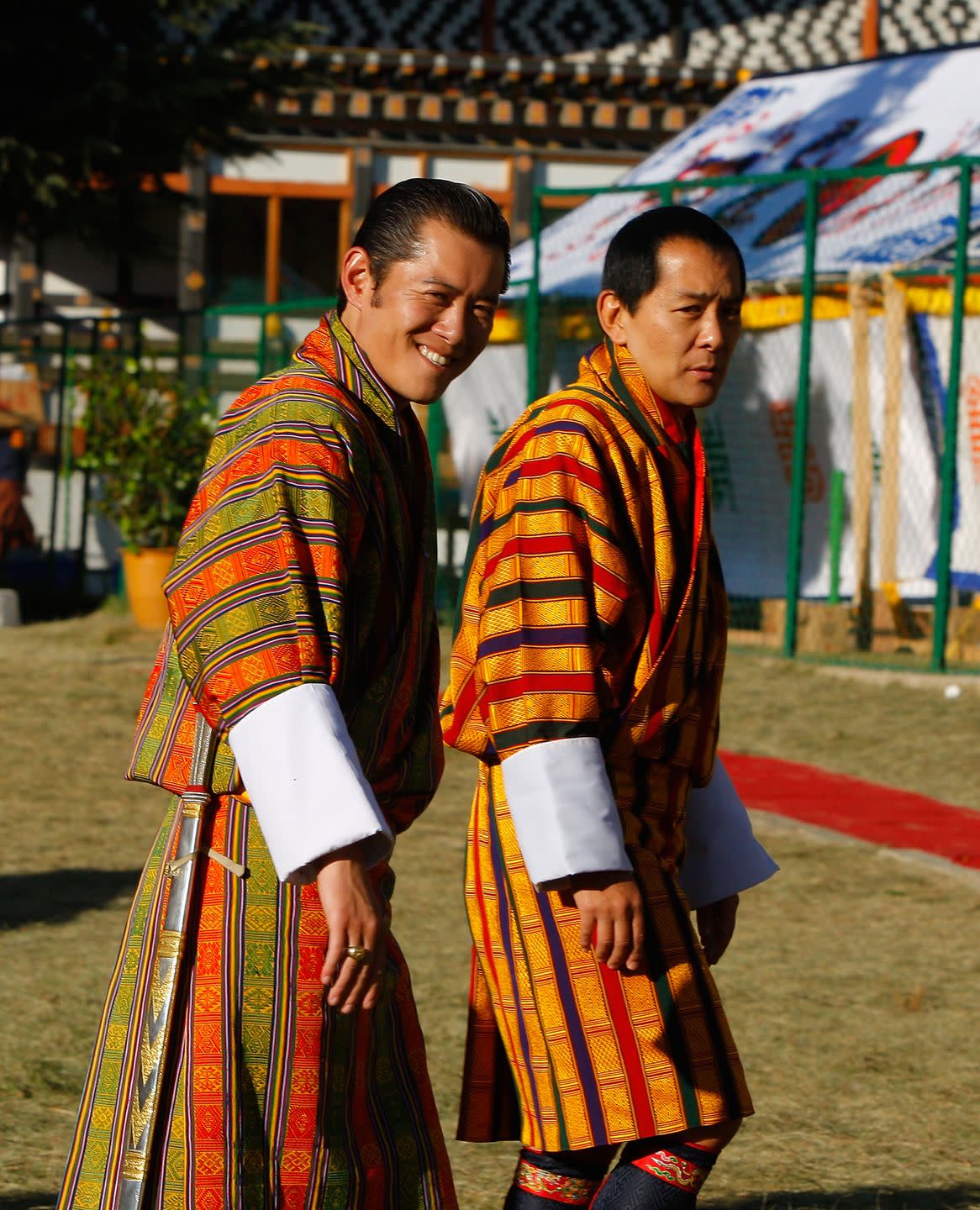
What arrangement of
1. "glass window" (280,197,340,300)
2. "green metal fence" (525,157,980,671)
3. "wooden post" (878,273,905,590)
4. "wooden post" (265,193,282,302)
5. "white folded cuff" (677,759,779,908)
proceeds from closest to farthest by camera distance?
"white folded cuff" (677,759,779,908), "green metal fence" (525,157,980,671), "wooden post" (878,273,905,590), "wooden post" (265,193,282,302), "glass window" (280,197,340,300)

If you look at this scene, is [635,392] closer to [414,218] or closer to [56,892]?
[414,218]

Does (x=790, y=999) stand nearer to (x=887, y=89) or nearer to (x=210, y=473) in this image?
(x=210, y=473)

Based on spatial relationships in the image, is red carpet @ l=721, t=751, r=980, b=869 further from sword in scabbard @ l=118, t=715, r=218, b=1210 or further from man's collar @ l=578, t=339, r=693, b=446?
sword in scabbard @ l=118, t=715, r=218, b=1210

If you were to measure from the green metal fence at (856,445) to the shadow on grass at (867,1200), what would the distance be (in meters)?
6.17

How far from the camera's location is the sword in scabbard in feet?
7.09

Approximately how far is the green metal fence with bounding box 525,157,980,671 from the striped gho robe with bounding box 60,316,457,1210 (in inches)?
295

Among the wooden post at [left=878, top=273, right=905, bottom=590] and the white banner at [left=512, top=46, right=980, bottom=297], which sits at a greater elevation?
the white banner at [left=512, top=46, right=980, bottom=297]

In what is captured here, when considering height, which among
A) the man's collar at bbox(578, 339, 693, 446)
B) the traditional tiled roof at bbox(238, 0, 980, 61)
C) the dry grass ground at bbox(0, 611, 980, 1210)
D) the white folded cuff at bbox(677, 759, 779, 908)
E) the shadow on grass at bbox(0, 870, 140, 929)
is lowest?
the shadow on grass at bbox(0, 870, 140, 929)

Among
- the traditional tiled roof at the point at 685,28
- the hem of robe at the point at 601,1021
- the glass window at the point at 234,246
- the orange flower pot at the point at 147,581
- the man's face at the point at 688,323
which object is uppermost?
the traditional tiled roof at the point at 685,28

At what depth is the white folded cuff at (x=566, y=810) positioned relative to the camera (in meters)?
2.43

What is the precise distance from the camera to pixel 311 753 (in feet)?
6.69

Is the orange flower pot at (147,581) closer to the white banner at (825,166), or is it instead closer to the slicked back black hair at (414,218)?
the white banner at (825,166)

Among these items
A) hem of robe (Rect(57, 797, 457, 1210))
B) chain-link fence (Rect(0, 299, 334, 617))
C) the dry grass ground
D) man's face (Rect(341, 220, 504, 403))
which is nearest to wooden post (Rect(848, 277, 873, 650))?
the dry grass ground

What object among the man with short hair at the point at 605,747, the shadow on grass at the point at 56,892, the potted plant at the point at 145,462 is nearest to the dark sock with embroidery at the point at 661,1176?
the man with short hair at the point at 605,747
